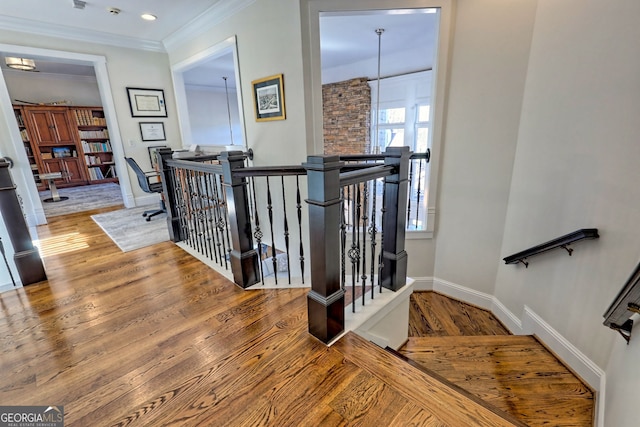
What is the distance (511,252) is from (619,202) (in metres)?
1.09

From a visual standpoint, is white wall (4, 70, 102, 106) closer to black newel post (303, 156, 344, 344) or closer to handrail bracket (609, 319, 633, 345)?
black newel post (303, 156, 344, 344)

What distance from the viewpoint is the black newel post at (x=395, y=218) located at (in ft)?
5.75

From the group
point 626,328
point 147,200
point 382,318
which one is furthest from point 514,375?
point 147,200

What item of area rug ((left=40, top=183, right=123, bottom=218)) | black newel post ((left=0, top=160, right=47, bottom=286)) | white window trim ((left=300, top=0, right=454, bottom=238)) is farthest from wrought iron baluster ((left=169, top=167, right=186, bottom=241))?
area rug ((left=40, top=183, right=123, bottom=218))

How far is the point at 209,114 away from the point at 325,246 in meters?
8.63

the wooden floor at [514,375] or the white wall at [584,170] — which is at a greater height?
the white wall at [584,170]

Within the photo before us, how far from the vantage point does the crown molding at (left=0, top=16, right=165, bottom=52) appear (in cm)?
367

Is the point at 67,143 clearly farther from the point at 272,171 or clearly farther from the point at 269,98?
the point at 272,171

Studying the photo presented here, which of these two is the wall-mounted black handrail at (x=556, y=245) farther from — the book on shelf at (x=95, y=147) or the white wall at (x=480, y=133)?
the book on shelf at (x=95, y=147)

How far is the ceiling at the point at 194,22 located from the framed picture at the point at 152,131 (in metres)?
1.22

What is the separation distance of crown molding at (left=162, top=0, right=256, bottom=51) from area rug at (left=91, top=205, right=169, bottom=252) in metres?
2.69

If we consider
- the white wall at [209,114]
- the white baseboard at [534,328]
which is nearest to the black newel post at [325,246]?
the white baseboard at [534,328]

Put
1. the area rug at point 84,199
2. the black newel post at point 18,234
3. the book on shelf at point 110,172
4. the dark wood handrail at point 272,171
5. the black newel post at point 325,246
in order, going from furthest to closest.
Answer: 1. the book on shelf at point 110,172
2. the area rug at point 84,199
3. the black newel post at point 18,234
4. the dark wood handrail at point 272,171
5. the black newel post at point 325,246

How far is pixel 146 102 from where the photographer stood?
483 cm
